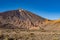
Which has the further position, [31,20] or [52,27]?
[31,20]

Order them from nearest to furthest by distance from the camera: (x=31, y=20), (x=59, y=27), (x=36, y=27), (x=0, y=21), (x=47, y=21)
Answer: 1. (x=47, y=21)
2. (x=59, y=27)
3. (x=36, y=27)
4. (x=31, y=20)
5. (x=0, y=21)

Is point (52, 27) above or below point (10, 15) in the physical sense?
below

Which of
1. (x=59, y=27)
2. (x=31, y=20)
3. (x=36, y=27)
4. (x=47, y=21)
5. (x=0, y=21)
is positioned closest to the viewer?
(x=47, y=21)

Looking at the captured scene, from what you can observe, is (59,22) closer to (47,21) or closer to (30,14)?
(47,21)

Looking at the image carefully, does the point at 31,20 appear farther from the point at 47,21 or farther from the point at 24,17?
the point at 47,21

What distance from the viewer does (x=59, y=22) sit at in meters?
77.6

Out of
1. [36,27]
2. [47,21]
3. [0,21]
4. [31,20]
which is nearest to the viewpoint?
[47,21]

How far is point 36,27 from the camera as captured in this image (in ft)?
291

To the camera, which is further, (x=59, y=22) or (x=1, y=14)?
(x=1, y=14)

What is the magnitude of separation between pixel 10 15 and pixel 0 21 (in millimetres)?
7120

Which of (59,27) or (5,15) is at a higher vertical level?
(5,15)

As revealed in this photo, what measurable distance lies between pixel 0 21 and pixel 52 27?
97.2ft

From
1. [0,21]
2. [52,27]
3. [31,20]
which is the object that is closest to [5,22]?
[0,21]

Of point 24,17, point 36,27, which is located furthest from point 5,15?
point 36,27
